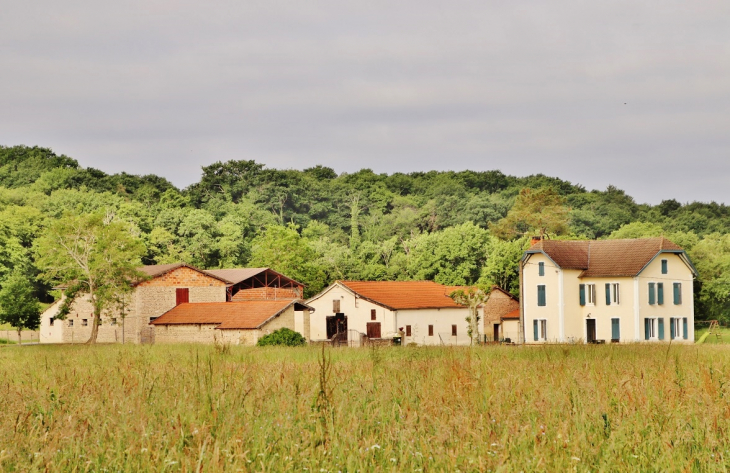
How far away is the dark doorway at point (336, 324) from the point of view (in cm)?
6303

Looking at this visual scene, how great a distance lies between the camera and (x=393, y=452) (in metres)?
7.02

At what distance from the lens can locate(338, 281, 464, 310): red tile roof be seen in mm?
61806

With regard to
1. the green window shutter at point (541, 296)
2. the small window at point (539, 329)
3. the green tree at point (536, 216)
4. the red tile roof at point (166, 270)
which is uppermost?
the green tree at point (536, 216)

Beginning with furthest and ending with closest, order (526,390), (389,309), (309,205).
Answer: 1. (309,205)
2. (389,309)
3. (526,390)

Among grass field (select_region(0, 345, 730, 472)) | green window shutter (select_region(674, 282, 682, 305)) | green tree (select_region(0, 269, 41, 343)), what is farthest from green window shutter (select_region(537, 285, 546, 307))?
grass field (select_region(0, 345, 730, 472))

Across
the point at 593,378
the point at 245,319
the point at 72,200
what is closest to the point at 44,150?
the point at 72,200

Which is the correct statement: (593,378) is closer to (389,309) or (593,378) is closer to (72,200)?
(389,309)

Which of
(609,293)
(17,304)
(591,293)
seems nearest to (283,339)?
(591,293)

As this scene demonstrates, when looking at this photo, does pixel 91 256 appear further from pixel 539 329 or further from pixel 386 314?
pixel 539 329

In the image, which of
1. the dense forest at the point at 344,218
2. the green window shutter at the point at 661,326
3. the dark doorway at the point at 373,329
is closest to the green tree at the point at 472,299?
the dark doorway at the point at 373,329

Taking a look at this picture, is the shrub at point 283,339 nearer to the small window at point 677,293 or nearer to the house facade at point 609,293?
the house facade at point 609,293

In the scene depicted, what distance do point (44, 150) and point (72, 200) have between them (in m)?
34.0

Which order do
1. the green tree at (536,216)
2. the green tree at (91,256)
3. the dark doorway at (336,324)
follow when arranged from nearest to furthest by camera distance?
the green tree at (91,256) → the dark doorway at (336,324) → the green tree at (536,216)

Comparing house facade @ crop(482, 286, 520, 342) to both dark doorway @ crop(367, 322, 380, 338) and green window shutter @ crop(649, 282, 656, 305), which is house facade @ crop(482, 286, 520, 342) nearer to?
dark doorway @ crop(367, 322, 380, 338)
